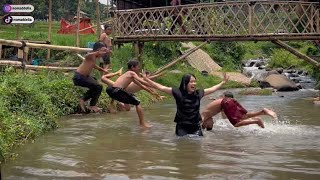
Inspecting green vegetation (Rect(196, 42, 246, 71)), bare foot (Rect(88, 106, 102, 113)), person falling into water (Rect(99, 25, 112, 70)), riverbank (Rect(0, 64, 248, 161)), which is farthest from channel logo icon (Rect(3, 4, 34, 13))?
green vegetation (Rect(196, 42, 246, 71))

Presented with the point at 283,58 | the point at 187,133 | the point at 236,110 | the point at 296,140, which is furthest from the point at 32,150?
the point at 283,58

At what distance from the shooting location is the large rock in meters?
21.3

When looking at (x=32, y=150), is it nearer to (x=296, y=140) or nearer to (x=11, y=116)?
(x=11, y=116)

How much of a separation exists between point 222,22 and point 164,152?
10.1 meters

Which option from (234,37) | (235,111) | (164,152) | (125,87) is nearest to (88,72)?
(125,87)

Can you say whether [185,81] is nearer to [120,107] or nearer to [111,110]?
[111,110]

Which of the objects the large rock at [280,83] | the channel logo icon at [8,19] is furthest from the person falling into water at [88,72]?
the large rock at [280,83]

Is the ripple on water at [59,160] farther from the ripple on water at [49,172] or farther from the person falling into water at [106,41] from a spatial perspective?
the person falling into water at [106,41]

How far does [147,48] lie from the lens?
22766 millimetres

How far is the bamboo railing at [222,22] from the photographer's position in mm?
16016

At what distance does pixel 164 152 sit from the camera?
24.8 ft

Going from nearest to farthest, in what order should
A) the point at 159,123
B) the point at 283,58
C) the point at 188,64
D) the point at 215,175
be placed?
the point at 215,175, the point at 159,123, the point at 188,64, the point at 283,58

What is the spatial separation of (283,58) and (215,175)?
83.7 feet

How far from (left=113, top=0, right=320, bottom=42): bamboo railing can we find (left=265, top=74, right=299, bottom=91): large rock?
12.1 ft
